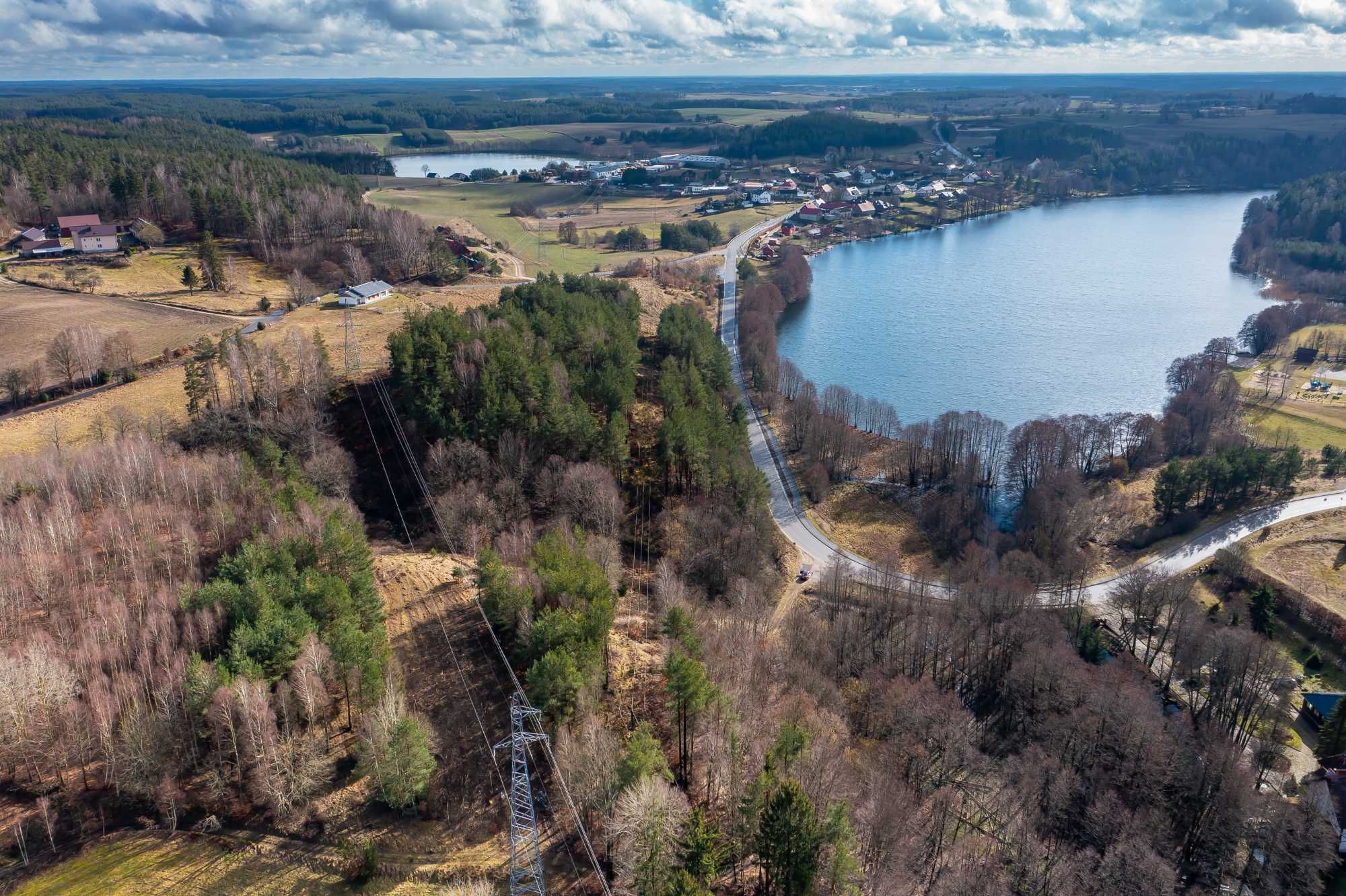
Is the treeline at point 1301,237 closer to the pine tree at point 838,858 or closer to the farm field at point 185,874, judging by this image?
the pine tree at point 838,858

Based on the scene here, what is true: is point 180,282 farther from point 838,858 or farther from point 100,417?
point 838,858

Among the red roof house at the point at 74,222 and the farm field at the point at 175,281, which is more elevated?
the red roof house at the point at 74,222

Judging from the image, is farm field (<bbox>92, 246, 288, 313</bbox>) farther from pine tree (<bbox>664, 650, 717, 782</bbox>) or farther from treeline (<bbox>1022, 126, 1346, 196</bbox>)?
treeline (<bbox>1022, 126, 1346, 196</bbox>)

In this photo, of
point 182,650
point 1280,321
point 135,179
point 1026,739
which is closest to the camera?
point 182,650

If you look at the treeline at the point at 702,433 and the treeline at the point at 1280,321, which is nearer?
the treeline at the point at 702,433

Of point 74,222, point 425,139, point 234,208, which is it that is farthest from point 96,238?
point 425,139

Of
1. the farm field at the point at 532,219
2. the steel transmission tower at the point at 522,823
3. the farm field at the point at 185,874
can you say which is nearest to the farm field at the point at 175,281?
the farm field at the point at 532,219
